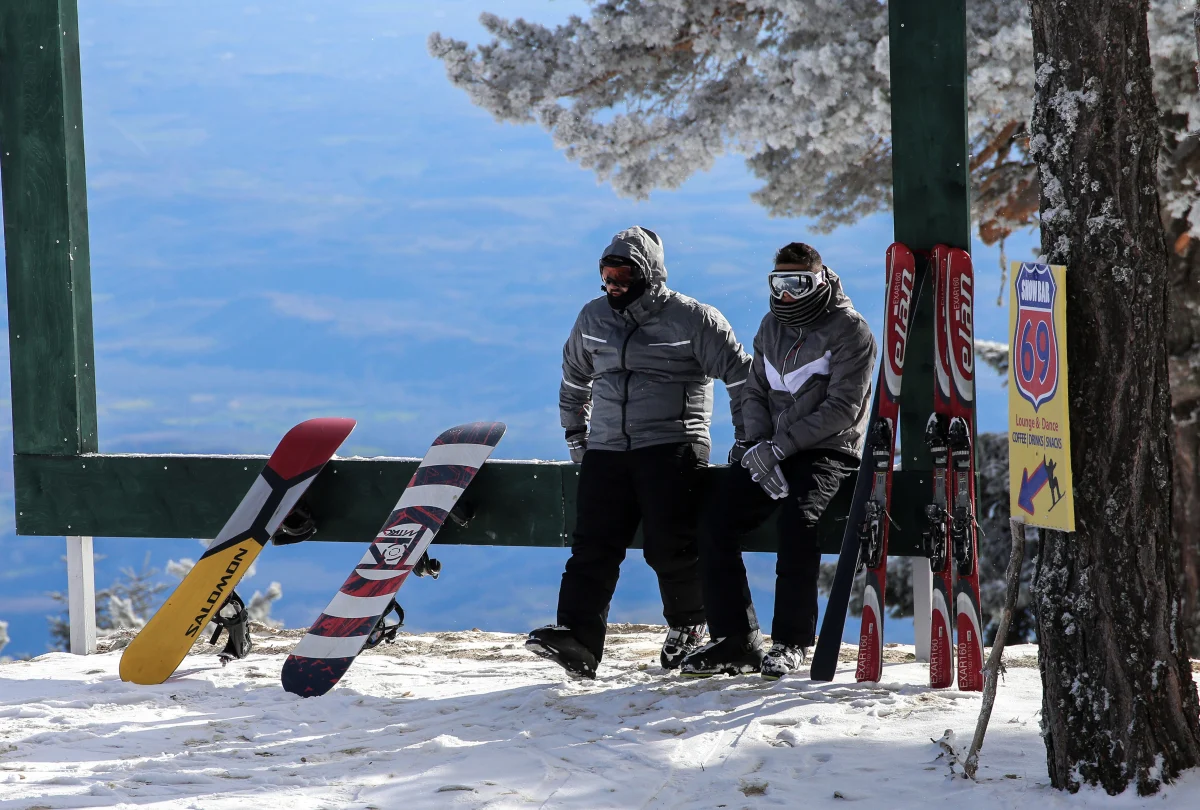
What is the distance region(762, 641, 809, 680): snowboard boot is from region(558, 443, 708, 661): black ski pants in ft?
1.33

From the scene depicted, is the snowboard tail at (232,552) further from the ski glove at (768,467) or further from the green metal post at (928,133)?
the green metal post at (928,133)

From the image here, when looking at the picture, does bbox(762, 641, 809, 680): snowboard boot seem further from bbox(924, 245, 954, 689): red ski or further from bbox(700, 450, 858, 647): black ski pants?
bbox(924, 245, 954, 689): red ski

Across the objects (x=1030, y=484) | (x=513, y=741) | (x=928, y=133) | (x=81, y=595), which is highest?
(x=928, y=133)

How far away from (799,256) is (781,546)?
1.02 metres

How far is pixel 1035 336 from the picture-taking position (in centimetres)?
279

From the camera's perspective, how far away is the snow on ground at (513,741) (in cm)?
295

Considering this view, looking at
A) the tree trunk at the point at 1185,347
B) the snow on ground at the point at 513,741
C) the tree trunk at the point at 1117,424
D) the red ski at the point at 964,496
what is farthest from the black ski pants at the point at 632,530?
the tree trunk at the point at 1185,347

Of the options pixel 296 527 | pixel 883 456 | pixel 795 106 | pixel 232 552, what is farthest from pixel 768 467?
pixel 795 106

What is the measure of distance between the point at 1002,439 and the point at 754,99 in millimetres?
3220

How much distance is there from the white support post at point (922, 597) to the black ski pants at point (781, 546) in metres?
A: 0.47

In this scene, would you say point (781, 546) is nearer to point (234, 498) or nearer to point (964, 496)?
point (964, 496)

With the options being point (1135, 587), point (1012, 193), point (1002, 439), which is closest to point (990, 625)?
point (1002, 439)

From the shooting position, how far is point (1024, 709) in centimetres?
364

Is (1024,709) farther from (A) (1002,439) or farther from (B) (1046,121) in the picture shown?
(A) (1002,439)
